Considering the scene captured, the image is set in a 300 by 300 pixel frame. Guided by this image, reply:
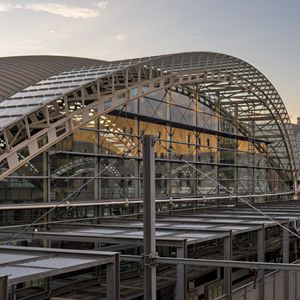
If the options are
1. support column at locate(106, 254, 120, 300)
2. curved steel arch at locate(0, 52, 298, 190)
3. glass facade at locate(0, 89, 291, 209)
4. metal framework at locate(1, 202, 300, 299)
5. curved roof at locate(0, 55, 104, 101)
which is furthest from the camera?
curved roof at locate(0, 55, 104, 101)

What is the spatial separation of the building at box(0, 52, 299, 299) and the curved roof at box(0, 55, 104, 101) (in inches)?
2.5

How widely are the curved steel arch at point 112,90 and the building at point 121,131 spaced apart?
0.06 metres

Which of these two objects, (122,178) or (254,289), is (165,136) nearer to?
(122,178)

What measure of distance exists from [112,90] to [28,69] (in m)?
7.30

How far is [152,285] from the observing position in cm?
1186

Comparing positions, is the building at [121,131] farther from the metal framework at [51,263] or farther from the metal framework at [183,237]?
the metal framework at [51,263]

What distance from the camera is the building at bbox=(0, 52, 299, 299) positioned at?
24312 millimetres

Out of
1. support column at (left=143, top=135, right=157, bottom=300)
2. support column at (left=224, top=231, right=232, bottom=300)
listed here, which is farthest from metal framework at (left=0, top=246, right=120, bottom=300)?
support column at (left=224, top=231, right=232, bottom=300)

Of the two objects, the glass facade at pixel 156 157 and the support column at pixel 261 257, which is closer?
the support column at pixel 261 257

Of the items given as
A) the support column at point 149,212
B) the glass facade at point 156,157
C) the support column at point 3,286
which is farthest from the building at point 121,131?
the support column at point 3,286

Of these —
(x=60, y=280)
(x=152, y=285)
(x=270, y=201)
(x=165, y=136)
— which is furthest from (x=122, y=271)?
(x=270, y=201)

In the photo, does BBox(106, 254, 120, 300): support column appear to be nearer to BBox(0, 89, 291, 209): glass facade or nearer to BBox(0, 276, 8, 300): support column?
BBox(0, 276, 8, 300): support column

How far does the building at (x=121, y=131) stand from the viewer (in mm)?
24312

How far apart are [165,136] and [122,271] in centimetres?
1077
